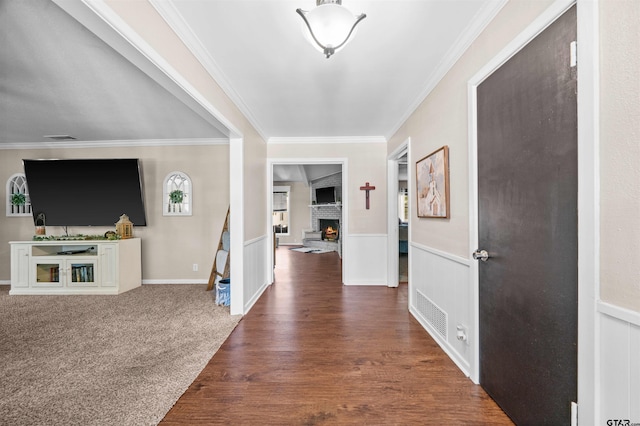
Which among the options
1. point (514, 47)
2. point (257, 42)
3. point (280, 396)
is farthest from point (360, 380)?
point (257, 42)

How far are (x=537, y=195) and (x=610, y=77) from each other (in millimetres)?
532

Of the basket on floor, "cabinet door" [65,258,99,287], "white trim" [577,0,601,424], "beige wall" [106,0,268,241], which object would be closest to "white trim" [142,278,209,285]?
"cabinet door" [65,258,99,287]

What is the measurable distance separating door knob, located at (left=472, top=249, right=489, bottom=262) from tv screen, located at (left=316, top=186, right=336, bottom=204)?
7101 mm

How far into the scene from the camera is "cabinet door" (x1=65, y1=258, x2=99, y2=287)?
3.89 m

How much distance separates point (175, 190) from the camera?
14.6 ft

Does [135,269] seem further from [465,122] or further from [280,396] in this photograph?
[465,122]

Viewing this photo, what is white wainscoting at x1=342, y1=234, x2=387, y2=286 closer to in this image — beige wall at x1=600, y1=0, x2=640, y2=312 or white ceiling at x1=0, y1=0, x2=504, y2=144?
white ceiling at x1=0, y1=0, x2=504, y2=144

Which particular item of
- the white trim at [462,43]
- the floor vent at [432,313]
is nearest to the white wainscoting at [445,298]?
the floor vent at [432,313]

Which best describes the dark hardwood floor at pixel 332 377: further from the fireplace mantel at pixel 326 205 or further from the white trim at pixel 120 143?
the fireplace mantel at pixel 326 205

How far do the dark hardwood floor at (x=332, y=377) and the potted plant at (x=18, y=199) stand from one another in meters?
4.58

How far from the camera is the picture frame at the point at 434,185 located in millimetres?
2203

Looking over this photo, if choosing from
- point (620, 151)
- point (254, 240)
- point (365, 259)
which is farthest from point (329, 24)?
point (365, 259)

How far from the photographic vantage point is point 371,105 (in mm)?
3018

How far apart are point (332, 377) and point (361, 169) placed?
313 cm
